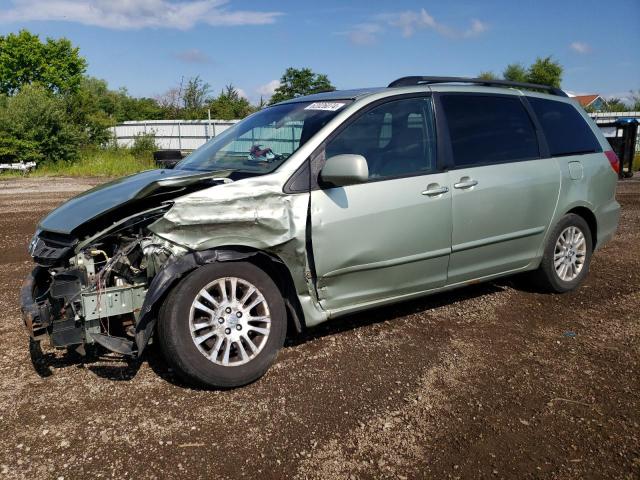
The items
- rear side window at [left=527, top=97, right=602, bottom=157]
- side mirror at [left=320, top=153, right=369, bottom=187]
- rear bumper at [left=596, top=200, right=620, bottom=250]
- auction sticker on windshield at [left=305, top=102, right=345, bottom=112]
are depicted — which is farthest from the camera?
rear bumper at [left=596, top=200, right=620, bottom=250]

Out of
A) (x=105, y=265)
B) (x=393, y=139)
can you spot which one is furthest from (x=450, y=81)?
(x=105, y=265)

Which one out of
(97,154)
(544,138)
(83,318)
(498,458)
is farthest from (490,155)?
(97,154)

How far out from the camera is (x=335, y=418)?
3201 mm

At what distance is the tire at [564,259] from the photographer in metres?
5.14

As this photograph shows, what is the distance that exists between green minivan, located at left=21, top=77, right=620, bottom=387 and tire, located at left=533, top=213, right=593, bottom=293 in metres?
0.03

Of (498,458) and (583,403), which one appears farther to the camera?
(583,403)

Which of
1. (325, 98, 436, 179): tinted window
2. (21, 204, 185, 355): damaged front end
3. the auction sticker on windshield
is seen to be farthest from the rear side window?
(21, 204, 185, 355): damaged front end

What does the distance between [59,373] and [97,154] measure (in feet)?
68.6

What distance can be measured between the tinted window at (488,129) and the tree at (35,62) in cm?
6320

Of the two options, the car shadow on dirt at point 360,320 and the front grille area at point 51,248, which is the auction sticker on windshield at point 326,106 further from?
the front grille area at point 51,248

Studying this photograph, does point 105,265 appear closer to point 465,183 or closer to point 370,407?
point 370,407

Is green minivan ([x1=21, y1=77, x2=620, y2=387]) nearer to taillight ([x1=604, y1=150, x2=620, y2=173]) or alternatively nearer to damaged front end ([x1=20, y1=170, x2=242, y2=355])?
damaged front end ([x1=20, y1=170, x2=242, y2=355])

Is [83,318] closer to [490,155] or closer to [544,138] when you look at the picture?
[490,155]

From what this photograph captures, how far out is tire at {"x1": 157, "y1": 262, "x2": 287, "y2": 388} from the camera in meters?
3.33
